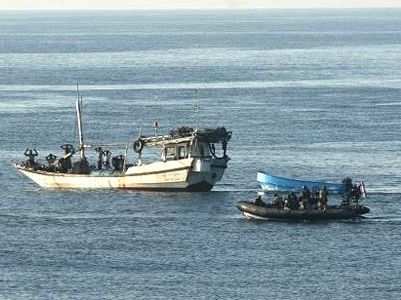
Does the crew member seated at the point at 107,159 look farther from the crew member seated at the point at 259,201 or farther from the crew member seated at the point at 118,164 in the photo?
the crew member seated at the point at 259,201

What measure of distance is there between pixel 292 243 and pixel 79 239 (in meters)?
13.1

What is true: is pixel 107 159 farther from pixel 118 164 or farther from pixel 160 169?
pixel 160 169

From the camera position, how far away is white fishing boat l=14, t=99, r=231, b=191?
11312cm

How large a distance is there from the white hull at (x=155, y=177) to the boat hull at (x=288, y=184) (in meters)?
3.15

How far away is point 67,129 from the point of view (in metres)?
155

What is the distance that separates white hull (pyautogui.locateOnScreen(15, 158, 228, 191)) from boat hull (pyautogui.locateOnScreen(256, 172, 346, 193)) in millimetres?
3149

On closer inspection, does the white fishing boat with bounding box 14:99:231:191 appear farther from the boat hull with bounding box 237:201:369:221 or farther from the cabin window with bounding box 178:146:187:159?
the boat hull with bounding box 237:201:369:221

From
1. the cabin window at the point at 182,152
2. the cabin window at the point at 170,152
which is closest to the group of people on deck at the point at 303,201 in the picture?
the cabin window at the point at 182,152

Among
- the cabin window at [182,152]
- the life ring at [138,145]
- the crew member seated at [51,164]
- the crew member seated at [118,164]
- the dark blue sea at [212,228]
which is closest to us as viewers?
the dark blue sea at [212,228]

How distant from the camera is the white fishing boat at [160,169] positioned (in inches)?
4454

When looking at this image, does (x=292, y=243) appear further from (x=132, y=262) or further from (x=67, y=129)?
(x=67, y=129)

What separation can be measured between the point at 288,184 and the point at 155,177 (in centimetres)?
996

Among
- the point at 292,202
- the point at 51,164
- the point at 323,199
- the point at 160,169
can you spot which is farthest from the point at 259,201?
the point at 51,164

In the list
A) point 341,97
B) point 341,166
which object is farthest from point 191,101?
point 341,166
